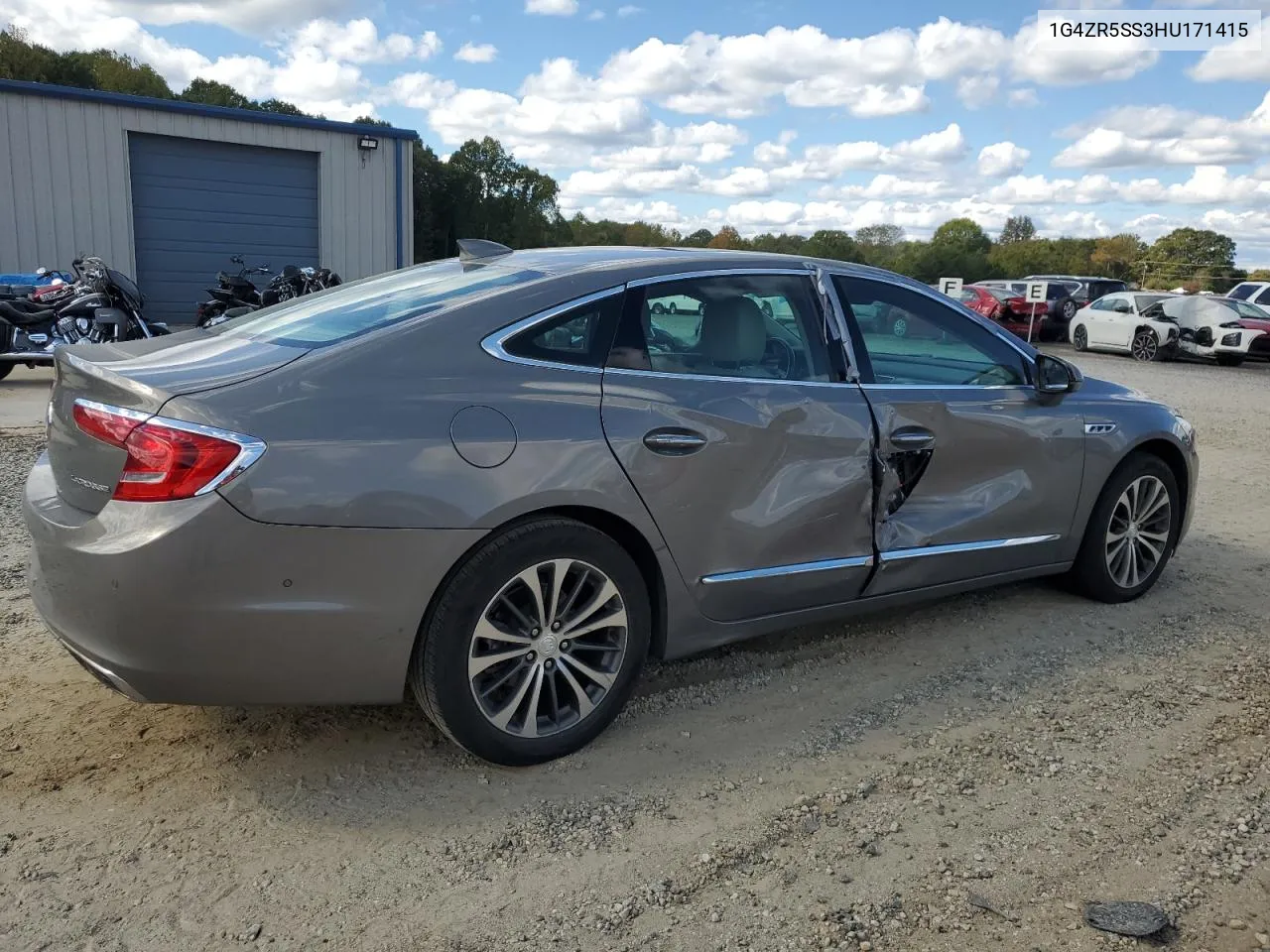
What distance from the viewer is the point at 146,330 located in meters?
10.8

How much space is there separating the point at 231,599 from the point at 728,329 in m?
1.85

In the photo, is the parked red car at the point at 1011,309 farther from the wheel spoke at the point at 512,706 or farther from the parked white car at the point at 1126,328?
the wheel spoke at the point at 512,706

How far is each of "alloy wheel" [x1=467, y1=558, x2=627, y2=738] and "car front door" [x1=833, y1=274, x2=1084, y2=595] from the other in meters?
1.20

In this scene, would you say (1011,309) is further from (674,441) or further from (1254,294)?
(674,441)

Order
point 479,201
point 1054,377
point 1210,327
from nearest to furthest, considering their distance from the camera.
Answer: point 1054,377 → point 1210,327 → point 479,201

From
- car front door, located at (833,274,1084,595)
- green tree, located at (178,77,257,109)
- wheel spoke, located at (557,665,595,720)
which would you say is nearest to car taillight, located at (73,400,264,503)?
wheel spoke, located at (557,665,595,720)

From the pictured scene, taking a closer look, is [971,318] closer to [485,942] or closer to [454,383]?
[454,383]

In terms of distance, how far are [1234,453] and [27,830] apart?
9.90 m

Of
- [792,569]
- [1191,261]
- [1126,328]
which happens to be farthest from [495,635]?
[1191,261]

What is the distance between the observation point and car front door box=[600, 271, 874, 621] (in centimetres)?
326

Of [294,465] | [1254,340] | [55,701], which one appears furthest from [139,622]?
[1254,340]

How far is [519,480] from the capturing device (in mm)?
2916

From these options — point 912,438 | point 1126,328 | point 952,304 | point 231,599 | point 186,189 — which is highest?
point 186,189

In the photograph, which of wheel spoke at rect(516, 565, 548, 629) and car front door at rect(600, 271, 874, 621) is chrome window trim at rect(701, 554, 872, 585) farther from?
wheel spoke at rect(516, 565, 548, 629)
